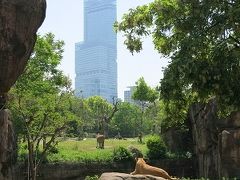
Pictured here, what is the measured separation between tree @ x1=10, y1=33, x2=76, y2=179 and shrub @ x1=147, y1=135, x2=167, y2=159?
22.6ft

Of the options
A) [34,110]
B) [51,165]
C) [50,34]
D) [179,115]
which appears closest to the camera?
[179,115]

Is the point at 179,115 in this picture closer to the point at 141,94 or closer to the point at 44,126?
the point at 44,126

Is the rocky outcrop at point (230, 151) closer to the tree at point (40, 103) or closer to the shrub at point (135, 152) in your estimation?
the shrub at point (135, 152)

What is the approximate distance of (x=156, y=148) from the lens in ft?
98.8

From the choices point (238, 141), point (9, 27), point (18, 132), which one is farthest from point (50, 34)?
point (9, 27)

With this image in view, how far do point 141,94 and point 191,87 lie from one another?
38221 millimetres

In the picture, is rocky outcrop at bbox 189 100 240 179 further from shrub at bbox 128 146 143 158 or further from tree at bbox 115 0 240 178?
tree at bbox 115 0 240 178

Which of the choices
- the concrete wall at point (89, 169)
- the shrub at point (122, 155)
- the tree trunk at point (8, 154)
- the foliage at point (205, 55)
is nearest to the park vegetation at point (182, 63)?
the foliage at point (205, 55)

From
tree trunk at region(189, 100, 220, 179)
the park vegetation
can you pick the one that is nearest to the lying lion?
the park vegetation

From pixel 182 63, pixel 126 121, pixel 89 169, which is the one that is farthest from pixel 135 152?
pixel 126 121

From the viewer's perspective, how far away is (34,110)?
22.3 metres

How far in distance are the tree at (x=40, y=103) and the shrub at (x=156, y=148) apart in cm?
688

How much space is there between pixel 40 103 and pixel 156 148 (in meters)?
10.3

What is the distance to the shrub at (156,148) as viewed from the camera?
1181 inches
